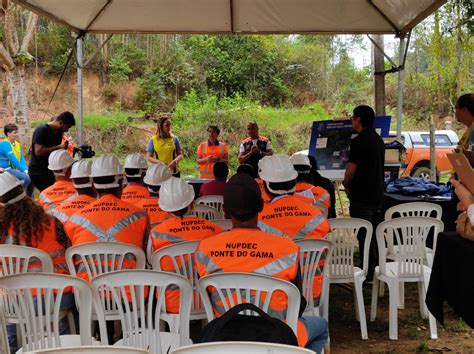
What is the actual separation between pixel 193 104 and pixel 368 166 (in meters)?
13.6

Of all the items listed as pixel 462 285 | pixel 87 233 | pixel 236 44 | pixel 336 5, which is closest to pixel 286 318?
pixel 462 285

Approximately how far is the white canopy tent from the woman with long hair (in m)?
4.32

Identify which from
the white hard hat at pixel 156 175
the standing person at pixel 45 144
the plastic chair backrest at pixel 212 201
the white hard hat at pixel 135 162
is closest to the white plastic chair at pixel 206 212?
the plastic chair backrest at pixel 212 201

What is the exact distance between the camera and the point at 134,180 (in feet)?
15.4

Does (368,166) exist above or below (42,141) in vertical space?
below

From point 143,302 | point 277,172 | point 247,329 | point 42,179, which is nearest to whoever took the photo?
point 247,329

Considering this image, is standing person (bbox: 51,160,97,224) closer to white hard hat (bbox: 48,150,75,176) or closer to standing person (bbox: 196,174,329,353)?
white hard hat (bbox: 48,150,75,176)

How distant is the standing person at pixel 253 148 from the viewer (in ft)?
24.9

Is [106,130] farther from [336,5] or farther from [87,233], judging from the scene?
[87,233]

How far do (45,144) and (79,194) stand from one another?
8.21 ft

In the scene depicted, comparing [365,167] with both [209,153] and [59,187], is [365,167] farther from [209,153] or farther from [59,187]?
[209,153]

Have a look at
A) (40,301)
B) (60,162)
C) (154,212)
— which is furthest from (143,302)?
(60,162)

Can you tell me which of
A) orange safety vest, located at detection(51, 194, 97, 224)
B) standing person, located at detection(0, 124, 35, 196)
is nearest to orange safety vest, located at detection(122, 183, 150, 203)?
orange safety vest, located at detection(51, 194, 97, 224)

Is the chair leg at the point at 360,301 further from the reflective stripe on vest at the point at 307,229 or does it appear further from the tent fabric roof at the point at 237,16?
the tent fabric roof at the point at 237,16
